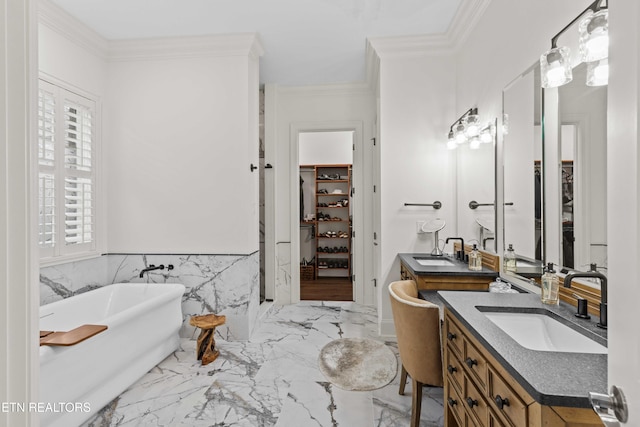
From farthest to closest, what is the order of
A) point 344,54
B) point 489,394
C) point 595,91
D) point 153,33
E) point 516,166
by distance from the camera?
point 344,54 → point 153,33 → point 516,166 → point 595,91 → point 489,394

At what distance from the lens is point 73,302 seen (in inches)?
103

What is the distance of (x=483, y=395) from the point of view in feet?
3.74

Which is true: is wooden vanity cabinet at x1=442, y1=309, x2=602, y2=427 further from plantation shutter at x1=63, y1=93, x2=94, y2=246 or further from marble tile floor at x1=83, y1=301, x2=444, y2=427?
plantation shutter at x1=63, y1=93, x2=94, y2=246

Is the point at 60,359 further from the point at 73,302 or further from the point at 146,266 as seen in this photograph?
the point at 146,266

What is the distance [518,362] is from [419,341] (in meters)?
0.86

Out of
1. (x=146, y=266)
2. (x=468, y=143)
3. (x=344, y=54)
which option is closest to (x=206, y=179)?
(x=146, y=266)

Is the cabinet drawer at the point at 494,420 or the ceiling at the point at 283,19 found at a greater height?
the ceiling at the point at 283,19

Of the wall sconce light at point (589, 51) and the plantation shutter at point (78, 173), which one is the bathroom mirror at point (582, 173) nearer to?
the wall sconce light at point (589, 51)

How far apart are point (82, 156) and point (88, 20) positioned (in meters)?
1.18

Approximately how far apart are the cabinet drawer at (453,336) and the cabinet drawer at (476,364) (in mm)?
67

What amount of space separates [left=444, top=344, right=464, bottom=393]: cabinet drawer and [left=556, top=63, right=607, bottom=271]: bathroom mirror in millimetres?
697

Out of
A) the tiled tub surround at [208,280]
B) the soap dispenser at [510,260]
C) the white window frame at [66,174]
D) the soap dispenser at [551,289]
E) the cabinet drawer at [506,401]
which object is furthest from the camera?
the tiled tub surround at [208,280]

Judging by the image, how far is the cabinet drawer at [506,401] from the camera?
889 millimetres

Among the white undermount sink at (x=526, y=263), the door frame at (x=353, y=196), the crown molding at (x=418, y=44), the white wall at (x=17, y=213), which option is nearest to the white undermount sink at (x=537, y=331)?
the white undermount sink at (x=526, y=263)
